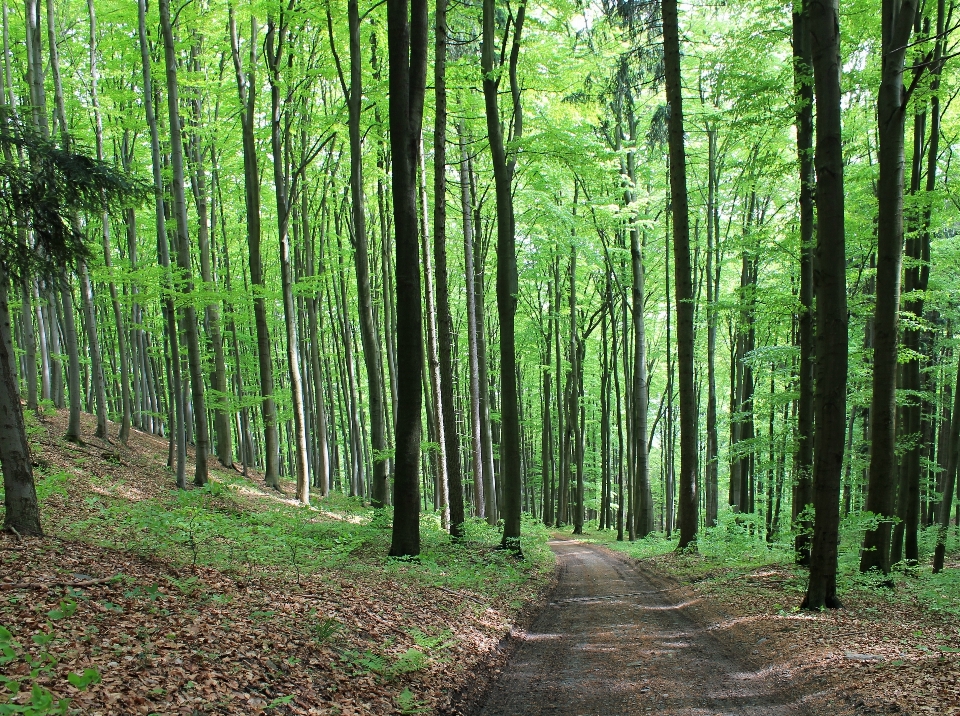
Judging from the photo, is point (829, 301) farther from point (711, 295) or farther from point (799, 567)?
point (711, 295)

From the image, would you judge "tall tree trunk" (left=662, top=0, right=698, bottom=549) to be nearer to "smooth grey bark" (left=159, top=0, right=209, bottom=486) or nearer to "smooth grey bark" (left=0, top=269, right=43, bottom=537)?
"smooth grey bark" (left=159, top=0, right=209, bottom=486)

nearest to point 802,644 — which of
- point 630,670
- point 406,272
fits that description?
point 630,670

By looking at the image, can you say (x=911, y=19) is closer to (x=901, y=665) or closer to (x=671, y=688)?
(x=901, y=665)

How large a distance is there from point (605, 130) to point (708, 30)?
3920mm

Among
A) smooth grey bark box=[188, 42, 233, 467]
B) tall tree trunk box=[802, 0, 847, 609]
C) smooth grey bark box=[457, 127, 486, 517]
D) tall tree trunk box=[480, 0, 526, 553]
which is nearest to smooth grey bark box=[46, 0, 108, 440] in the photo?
smooth grey bark box=[188, 42, 233, 467]

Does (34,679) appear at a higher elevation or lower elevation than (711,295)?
lower

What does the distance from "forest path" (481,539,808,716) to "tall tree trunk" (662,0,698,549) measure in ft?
14.5

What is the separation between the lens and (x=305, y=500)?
16.7m

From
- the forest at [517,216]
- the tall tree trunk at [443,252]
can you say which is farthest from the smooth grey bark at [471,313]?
the tall tree trunk at [443,252]

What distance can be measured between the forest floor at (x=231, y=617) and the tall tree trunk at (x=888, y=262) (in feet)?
17.6

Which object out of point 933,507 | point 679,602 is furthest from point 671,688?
point 933,507

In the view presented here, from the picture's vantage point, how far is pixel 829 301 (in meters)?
7.52

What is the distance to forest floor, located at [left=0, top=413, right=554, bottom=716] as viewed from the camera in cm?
411

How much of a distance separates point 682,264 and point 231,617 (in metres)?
11.0
